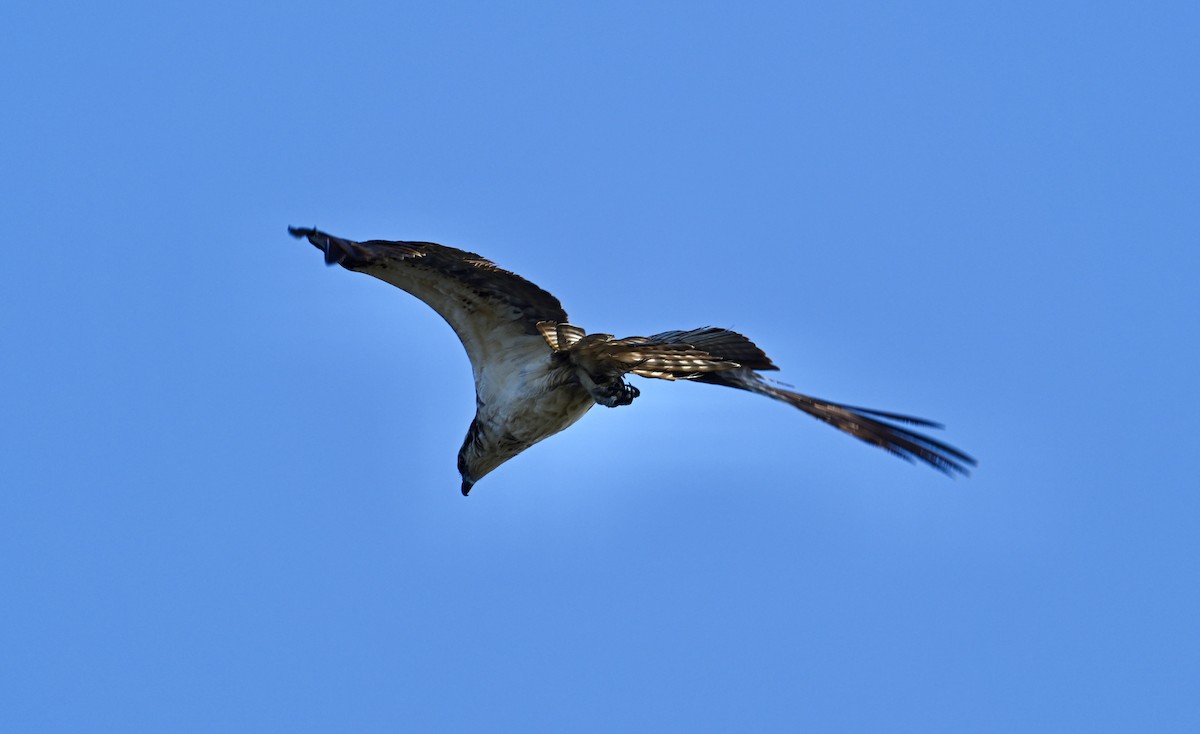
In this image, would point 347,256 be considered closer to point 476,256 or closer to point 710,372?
point 476,256

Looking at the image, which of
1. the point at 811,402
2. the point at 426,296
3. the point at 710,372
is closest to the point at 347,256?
the point at 426,296

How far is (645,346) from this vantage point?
424 inches

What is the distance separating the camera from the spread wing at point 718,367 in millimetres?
8695

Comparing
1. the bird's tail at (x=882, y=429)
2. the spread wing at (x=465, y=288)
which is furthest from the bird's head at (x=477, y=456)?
the bird's tail at (x=882, y=429)

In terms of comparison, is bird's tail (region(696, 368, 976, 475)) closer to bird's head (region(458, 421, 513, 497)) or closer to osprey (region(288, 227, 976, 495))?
osprey (region(288, 227, 976, 495))

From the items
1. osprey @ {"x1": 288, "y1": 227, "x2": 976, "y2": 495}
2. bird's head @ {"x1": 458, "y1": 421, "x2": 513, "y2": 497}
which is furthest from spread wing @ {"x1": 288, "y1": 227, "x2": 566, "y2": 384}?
bird's head @ {"x1": 458, "y1": 421, "x2": 513, "y2": 497}

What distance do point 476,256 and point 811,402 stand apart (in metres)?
3.22

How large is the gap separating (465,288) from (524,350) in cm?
78

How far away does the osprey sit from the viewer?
10906 millimetres

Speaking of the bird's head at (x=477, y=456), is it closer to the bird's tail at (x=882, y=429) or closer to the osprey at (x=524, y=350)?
the osprey at (x=524, y=350)

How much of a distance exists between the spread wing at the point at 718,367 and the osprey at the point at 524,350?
0.01 meters

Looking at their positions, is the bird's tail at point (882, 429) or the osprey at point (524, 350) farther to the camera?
the osprey at point (524, 350)

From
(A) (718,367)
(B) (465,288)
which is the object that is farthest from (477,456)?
(A) (718,367)

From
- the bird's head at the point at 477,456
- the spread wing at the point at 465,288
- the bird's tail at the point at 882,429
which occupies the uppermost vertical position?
the spread wing at the point at 465,288
